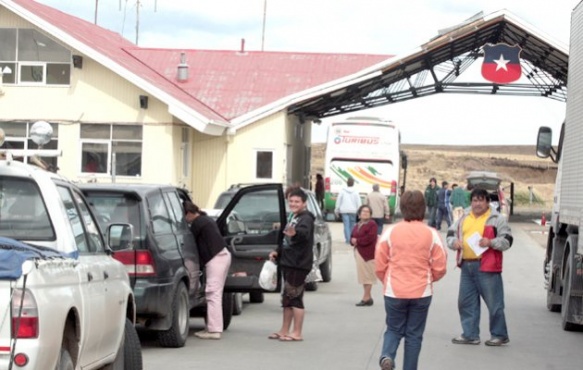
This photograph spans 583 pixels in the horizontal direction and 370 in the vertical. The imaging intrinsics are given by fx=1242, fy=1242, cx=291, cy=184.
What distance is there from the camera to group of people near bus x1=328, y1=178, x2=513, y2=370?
1032cm

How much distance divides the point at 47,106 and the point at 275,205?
61.5ft

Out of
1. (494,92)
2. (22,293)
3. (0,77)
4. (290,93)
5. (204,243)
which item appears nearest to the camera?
(22,293)

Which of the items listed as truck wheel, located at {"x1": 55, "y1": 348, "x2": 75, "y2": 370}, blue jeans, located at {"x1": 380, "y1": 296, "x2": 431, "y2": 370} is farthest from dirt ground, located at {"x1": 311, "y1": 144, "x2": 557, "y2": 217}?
truck wheel, located at {"x1": 55, "y1": 348, "x2": 75, "y2": 370}

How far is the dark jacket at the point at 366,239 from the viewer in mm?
18422

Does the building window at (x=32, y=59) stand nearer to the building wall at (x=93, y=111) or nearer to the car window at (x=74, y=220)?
the building wall at (x=93, y=111)

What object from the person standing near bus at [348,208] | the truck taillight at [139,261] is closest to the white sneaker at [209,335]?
the truck taillight at [139,261]

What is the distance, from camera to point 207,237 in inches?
545

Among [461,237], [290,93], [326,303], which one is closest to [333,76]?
[290,93]

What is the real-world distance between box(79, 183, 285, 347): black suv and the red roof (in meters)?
24.0

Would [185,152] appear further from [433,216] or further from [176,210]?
[176,210]

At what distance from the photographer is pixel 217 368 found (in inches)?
465

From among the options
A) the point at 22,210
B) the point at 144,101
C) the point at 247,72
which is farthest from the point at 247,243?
the point at 247,72

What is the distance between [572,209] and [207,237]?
423 cm

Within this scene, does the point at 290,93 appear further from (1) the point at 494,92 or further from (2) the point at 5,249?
(2) the point at 5,249
